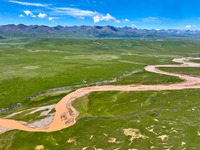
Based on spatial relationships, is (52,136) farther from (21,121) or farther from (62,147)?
(21,121)

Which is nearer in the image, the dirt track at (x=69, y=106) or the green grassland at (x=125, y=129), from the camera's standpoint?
the green grassland at (x=125, y=129)

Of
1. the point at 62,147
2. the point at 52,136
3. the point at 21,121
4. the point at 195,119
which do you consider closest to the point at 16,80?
the point at 21,121

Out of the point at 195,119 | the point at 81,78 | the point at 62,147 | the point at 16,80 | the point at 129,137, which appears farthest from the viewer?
the point at 81,78

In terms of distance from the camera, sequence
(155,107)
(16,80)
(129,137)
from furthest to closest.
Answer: (16,80) → (155,107) → (129,137)

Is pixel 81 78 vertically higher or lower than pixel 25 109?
higher

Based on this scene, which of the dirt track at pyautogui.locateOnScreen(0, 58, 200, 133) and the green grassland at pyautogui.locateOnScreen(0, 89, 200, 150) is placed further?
the dirt track at pyautogui.locateOnScreen(0, 58, 200, 133)

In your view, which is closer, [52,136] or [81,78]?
[52,136]

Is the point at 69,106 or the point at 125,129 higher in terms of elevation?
the point at 69,106

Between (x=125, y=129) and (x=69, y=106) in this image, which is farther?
(x=69, y=106)
